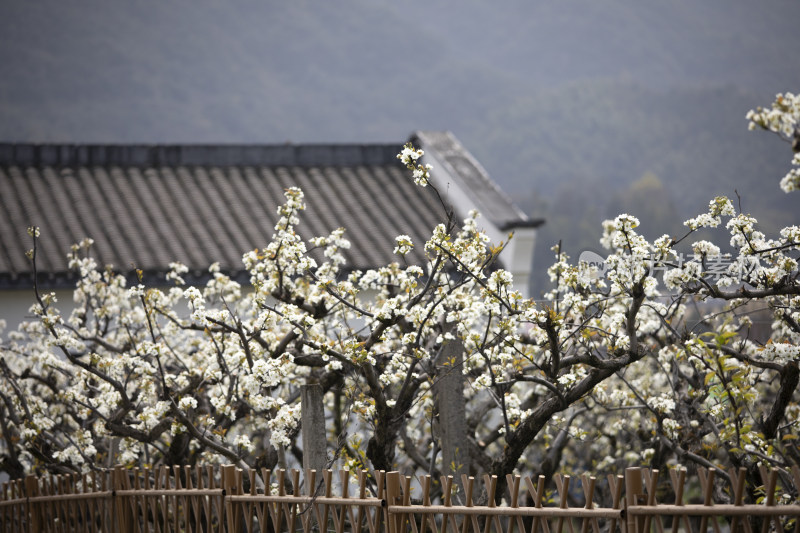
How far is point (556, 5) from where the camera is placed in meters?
141

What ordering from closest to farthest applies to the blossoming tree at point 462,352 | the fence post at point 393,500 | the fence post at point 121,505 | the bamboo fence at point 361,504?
the bamboo fence at point 361,504 < the fence post at point 393,500 < the blossoming tree at point 462,352 < the fence post at point 121,505

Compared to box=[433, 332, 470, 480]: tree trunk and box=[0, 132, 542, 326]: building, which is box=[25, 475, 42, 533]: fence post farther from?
box=[0, 132, 542, 326]: building

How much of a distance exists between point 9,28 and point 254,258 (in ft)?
319

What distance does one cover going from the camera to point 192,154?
15102 millimetres

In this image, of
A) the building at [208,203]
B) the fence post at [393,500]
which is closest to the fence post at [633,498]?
the fence post at [393,500]

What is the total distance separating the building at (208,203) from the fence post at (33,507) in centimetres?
543

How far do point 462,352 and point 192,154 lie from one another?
10593 mm

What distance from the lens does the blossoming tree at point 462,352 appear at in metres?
4.45

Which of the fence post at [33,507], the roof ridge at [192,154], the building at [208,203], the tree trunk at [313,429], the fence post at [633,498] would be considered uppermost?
the roof ridge at [192,154]

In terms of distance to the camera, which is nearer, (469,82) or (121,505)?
(121,505)

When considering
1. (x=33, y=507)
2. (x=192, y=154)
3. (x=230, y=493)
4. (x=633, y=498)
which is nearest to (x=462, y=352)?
(x=230, y=493)

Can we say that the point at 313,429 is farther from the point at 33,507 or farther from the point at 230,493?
the point at 33,507

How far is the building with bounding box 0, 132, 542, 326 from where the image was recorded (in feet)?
40.9

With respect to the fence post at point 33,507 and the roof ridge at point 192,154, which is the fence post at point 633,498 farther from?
the roof ridge at point 192,154
